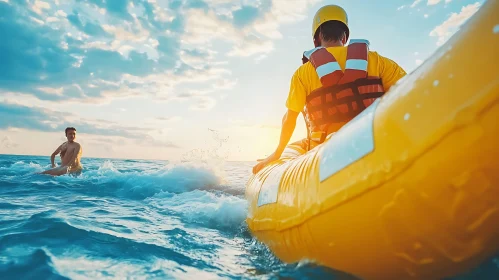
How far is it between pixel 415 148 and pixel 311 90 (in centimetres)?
178

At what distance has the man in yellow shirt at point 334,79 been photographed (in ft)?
9.02

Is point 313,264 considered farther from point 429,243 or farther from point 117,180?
point 117,180

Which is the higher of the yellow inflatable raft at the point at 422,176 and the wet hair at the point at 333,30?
the wet hair at the point at 333,30

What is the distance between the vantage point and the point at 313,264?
1.85m

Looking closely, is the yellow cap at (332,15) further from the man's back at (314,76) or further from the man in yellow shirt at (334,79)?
the man's back at (314,76)

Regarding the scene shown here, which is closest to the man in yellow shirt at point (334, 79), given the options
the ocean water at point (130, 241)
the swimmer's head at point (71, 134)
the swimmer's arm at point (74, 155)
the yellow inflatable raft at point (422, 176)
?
the yellow inflatable raft at point (422, 176)

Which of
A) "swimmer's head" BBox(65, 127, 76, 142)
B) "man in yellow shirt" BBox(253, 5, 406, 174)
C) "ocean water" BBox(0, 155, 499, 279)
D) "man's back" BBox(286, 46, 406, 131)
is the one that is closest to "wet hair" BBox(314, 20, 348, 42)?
"man in yellow shirt" BBox(253, 5, 406, 174)

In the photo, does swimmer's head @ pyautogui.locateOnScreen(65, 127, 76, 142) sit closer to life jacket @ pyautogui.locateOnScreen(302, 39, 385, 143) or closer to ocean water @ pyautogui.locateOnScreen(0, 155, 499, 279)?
ocean water @ pyautogui.locateOnScreen(0, 155, 499, 279)

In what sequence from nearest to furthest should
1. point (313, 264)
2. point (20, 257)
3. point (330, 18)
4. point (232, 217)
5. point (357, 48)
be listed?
1. point (313, 264)
2. point (20, 257)
3. point (357, 48)
4. point (330, 18)
5. point (232, 217)

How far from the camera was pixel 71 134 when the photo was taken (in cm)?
972

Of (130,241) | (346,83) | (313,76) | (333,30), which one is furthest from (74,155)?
(346,83)

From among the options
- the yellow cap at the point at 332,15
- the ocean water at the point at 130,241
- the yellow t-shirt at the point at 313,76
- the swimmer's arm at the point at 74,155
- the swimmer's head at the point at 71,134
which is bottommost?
the ocean water at the point at 130,241

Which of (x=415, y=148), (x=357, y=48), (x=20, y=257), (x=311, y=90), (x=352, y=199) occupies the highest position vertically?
(x=357, y=48)

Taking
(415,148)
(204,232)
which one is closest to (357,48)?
(415,148)
